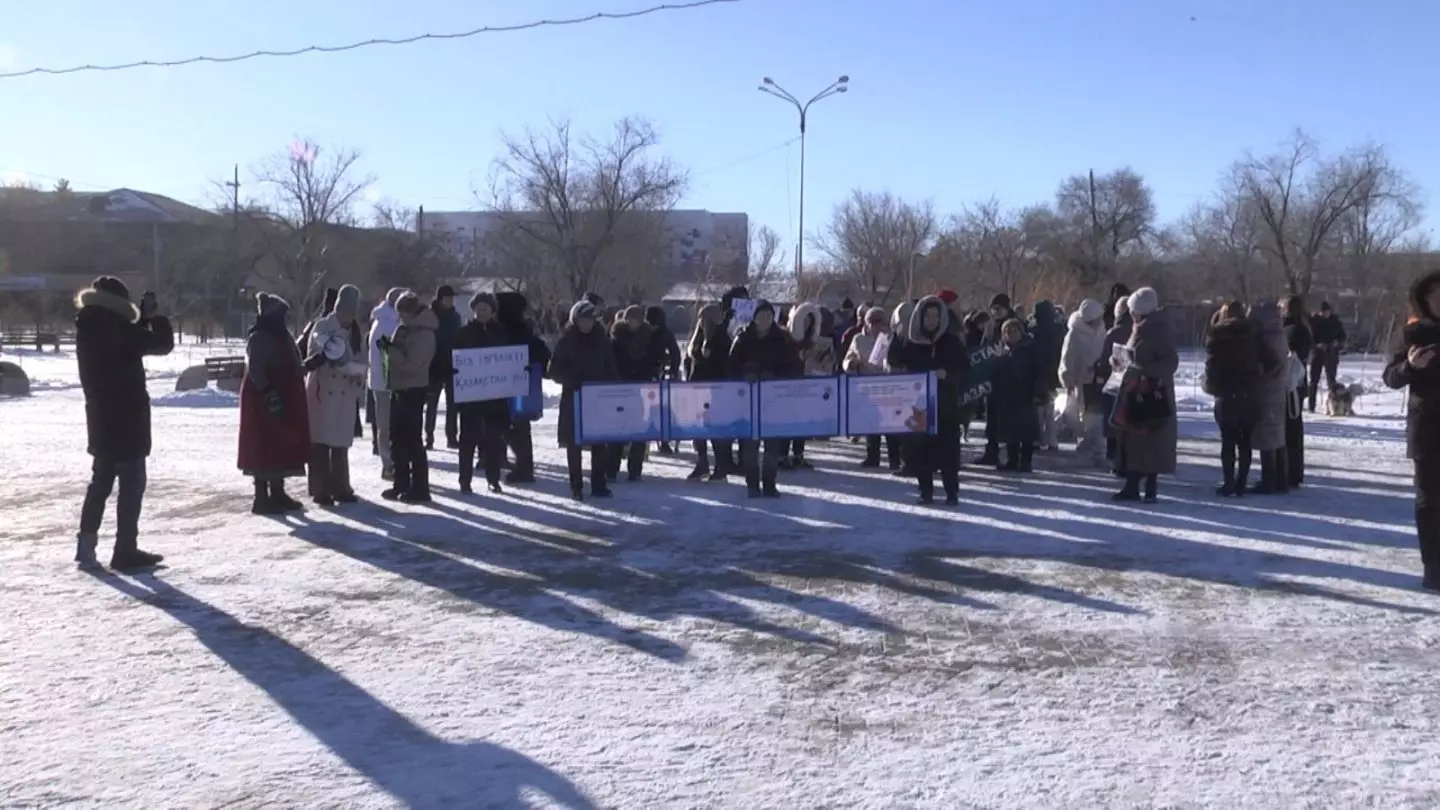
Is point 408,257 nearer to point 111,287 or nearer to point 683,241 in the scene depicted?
point 683,241

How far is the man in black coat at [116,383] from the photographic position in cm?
801

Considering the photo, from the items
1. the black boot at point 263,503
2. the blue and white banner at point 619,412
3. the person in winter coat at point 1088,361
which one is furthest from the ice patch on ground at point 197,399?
the person in winter coat at point 1088,361

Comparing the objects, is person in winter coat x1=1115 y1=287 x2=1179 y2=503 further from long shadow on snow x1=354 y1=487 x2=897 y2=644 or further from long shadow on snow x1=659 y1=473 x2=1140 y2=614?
long shadow on snow x1=354 y1=487 x2=897 y2=644

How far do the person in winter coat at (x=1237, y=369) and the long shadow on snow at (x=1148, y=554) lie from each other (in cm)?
122

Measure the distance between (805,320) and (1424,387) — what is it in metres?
7.55

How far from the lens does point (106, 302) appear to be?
8.00m

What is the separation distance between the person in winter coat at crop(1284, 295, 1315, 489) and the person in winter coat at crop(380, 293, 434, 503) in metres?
7.89

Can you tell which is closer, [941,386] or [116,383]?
[116,383]

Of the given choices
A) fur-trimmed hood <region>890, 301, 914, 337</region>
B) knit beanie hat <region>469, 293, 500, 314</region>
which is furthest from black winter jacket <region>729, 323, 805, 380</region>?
knit beanie hat <region>469, 293, 500, 314</region>

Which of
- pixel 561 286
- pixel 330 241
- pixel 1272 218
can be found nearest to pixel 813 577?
pixel 561 286

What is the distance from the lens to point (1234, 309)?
11.1 m

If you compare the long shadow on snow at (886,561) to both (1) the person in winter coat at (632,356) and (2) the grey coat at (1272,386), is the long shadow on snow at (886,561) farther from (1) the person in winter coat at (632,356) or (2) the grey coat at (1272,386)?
(2) the grey coat at (1272,386)

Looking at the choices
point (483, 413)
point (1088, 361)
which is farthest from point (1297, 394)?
point (483, 413)

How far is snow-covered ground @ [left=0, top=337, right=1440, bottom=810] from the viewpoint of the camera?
479cm
